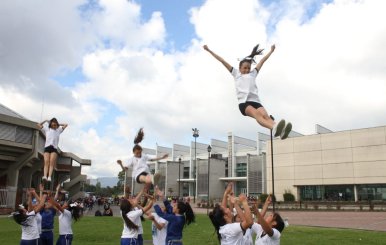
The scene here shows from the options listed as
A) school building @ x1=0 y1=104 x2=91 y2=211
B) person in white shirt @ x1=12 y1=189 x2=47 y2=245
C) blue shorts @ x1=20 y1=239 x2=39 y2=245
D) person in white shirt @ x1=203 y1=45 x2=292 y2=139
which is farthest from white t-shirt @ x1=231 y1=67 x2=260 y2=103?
school building @ x1=0 y1=104 x2=91 y2=211

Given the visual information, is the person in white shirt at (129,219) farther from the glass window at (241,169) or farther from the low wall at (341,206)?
the glass window at (241,169)

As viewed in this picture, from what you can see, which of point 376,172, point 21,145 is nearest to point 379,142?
point 376,172

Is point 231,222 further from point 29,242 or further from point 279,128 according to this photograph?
point 29,242

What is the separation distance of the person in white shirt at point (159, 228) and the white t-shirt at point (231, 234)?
1.87m

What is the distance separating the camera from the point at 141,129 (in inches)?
349

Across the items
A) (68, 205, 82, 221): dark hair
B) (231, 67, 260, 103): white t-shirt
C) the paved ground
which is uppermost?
(231, 67, 260, 103): white t-shirt

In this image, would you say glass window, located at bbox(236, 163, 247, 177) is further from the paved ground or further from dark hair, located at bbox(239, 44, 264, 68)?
dark hair, located at bbox(239, 44, 264, 68)

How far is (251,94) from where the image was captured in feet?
23.9

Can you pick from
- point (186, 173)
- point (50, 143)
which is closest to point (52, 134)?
point (50, 143)

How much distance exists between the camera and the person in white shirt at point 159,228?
25.2ft

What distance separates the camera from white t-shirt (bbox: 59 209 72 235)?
945 cm

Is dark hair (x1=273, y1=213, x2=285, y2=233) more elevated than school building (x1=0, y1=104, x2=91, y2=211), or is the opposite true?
school building (x1=0, y1=104, x2=91, y2=211)

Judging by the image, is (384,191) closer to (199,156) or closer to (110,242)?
(199,156)

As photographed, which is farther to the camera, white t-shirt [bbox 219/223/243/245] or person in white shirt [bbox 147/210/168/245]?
person in white shirt [bbox 147/210/168/245]
